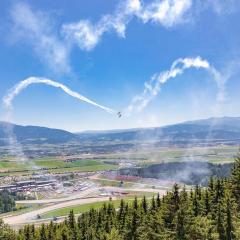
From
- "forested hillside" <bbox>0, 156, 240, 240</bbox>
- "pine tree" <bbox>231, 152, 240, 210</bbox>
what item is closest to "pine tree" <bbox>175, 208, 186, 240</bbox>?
"forested hillside" <bbox>0, 156, 240, 240</bbox>

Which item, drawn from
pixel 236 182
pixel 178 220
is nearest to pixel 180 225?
pixel 178 220

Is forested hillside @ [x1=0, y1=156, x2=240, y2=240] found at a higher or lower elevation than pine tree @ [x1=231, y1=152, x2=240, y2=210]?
lower

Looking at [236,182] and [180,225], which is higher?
[236,182]

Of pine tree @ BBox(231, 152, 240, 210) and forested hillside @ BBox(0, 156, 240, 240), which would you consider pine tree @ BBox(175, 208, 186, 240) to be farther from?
pine tree @ BBox(231, 152, 240, 210)

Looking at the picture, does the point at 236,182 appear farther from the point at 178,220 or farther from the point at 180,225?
the point at 178,220

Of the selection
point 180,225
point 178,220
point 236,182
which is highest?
point 236,182

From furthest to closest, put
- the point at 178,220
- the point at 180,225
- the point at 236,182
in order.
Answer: the point at 236,182 → the point at 180,225 → the point at 178,220

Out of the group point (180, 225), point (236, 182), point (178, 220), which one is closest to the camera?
point (178, 220)

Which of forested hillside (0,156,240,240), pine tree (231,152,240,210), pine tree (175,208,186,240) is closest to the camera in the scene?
pine tree (175,208,186,240)

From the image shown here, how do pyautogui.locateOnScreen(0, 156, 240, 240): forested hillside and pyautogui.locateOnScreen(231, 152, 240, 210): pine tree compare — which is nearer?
pyautogui.locateOnScreen(0, 156, 240, 240): forested hillside
